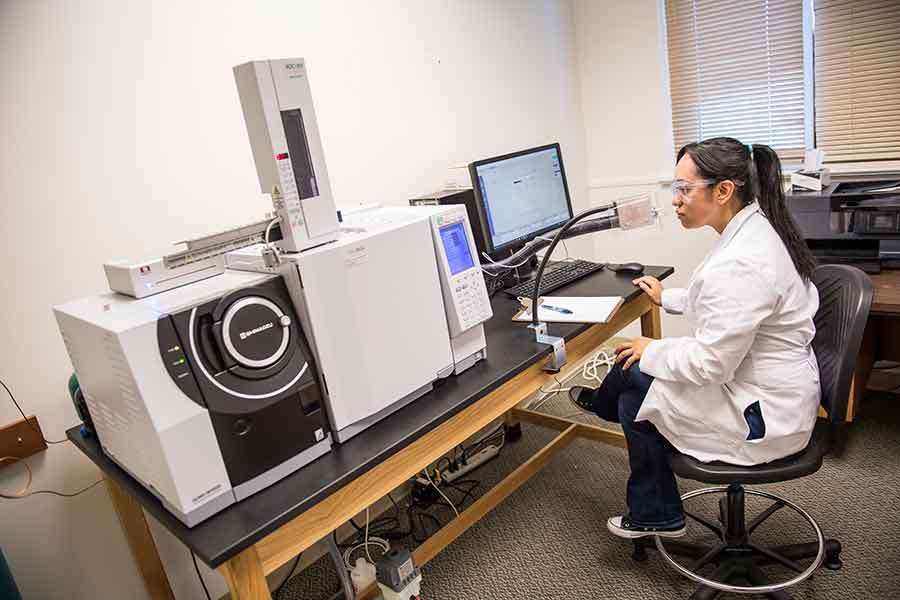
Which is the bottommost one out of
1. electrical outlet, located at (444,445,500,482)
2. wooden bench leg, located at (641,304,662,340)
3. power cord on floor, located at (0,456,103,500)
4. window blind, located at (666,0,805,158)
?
electrical outlet, located at (444,445,500,482)

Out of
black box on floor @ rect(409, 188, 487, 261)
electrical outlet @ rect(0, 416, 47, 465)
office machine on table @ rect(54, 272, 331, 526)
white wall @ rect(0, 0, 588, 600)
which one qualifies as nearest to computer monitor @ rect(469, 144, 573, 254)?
black box on floor @ rect(409, 188, 487, 261)

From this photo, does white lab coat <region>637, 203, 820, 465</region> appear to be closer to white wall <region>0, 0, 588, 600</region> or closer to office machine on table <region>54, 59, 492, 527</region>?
office machine on table <region>54, 59, 492, 527</region>

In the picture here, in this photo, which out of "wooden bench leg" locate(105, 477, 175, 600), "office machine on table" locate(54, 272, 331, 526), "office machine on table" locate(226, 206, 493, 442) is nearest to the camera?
"office machine on table" locate(54, 272, 331, 526)

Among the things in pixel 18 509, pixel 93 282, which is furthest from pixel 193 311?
pixel 18 509

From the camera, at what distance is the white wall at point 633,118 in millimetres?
3137

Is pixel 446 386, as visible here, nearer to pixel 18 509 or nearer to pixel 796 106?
pixel 18 509

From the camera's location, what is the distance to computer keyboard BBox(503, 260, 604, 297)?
7.01ft

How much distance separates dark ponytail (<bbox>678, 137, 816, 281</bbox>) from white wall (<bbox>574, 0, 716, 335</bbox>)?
1.61 meters

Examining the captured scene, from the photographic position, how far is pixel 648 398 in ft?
5.33

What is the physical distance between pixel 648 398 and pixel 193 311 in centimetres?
115

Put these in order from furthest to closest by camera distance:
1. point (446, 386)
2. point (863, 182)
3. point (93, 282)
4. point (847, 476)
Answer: point (863, 182), point (847, 476), point (93, 282), point (446, 386)

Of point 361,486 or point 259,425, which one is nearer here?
point 259,425

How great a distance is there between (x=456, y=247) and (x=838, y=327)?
982 mm

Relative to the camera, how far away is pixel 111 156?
1.69 m
